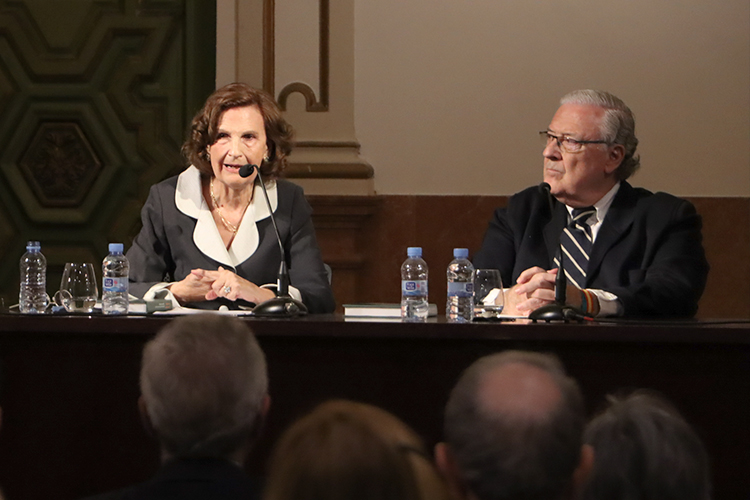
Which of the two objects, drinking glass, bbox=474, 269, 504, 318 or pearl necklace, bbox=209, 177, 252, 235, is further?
pearl necklace, bbox=209, 177, 252, 235

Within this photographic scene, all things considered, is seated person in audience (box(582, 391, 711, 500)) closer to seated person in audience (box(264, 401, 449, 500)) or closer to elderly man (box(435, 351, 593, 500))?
elderly man (box(435, 351, 593, 500))

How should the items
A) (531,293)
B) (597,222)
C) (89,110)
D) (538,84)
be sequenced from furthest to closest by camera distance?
(89,110)
(538,84)
(597,222)
(531,293)

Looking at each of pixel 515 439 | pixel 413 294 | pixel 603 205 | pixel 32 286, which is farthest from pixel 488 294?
pixel 515 439

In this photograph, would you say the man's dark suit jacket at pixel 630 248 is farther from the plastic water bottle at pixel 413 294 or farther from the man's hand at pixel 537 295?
the plastic water bottle at pixel 413 294

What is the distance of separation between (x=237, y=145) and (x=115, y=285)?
0.76m

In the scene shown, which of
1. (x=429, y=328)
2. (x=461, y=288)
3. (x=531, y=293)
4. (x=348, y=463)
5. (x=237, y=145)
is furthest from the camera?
(x=237, y=145)

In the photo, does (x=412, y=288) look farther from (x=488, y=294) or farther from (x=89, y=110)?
(x=89, y=110)

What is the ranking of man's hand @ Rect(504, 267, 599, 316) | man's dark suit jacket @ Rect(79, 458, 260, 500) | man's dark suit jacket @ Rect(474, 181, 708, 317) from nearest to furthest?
1. man's dark suit jacket @ Rect(79, 458, 260, 500)
2. man's hand @ Rect(504, 267, 599, 316)
3. man's dark suit jacket @ Rect(474, 181, 708, 317)

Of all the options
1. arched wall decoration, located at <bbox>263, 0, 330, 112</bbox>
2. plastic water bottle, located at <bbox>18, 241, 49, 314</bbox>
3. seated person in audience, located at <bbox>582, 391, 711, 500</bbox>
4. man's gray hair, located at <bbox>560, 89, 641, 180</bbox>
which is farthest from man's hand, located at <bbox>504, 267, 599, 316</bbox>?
arched wall decoration, located at <bbox>263, 0, 330, 112</bbox>

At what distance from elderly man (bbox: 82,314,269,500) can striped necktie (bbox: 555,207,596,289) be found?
71.2 inches

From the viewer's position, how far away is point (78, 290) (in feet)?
9.17

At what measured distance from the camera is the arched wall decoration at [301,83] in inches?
177

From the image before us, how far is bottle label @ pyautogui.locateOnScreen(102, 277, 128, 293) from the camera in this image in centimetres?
264

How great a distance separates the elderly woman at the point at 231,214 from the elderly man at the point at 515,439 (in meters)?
1.89
